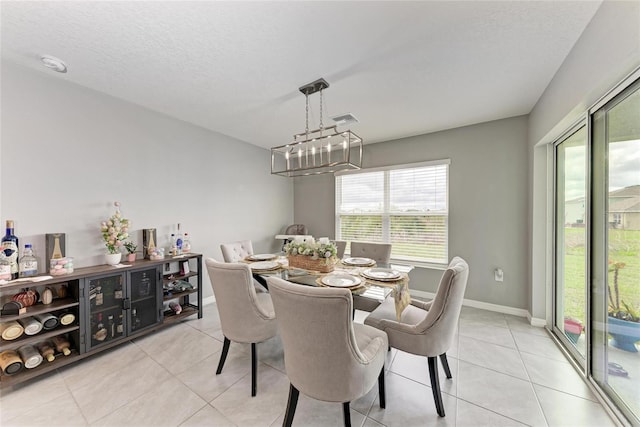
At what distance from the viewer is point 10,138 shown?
2020 mm

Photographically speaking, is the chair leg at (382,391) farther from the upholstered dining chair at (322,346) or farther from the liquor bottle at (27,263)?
the liquor bottle at (27,263)

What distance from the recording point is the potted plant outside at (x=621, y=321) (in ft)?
4.80

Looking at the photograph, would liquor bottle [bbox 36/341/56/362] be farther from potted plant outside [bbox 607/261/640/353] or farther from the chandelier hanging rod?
potted plant outside [bbox 607/261/640/353]

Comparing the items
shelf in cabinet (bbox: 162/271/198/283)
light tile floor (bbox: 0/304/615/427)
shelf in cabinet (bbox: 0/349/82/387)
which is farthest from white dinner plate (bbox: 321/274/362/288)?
shelf in cabinet (bbox: 0/349/82/387)

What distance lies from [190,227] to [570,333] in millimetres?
4606

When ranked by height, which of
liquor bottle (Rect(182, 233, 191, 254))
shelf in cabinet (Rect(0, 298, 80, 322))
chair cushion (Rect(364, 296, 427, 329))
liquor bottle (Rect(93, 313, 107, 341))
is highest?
liquor bottle (Rect(182, 233, 191, 254))

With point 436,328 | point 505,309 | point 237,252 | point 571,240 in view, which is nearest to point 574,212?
point 571,240

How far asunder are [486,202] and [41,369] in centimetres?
504

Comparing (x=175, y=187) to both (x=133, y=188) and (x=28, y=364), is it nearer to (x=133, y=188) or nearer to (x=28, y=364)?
(x=133, y=188)

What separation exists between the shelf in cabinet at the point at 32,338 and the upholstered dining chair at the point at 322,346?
2.12 metres

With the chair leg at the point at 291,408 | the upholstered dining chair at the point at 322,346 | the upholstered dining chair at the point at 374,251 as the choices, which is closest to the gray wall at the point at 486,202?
Result: the upholstered dining chair at the point at 374,251

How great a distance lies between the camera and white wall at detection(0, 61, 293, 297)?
2072 millimetres

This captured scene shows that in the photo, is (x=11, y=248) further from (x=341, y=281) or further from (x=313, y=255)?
(x=341, y=281)

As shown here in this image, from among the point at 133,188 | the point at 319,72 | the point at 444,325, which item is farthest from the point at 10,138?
the point at 444,325
